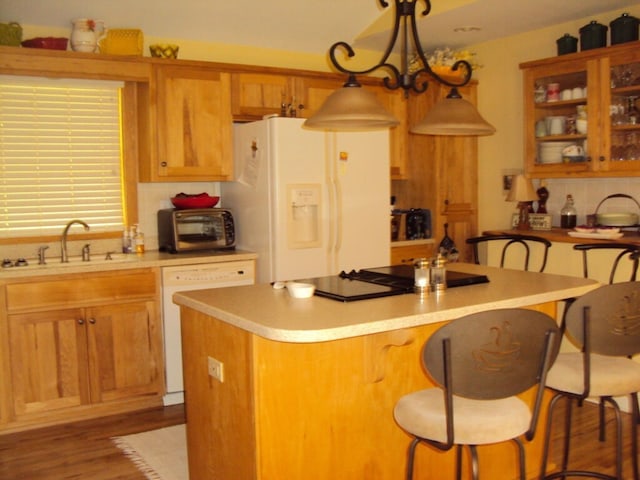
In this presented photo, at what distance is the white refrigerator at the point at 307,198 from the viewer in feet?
13.9

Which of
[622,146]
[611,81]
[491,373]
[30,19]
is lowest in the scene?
[491,373]

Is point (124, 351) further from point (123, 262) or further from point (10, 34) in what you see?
point (10, 34)

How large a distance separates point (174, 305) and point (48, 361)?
0.79 meters

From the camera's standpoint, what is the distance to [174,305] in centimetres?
410

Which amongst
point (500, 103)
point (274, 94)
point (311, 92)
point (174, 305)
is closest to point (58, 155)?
point (174, 305)

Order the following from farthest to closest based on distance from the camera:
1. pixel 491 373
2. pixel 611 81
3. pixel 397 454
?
pixel 611 81 → pixel 397 454 → pixel 491 373

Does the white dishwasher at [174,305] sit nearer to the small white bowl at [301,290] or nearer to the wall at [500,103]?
the wall at [500,103]

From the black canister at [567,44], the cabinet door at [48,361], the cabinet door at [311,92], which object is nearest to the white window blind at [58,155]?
the cabinet door at [48,361]

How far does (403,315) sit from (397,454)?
0.75 meters

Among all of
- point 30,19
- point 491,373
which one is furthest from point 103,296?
point 491,373

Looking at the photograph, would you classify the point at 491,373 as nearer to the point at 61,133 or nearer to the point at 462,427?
the point at 462,427

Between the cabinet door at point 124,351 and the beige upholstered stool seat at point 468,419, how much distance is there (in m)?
2.21

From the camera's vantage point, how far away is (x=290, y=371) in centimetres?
231

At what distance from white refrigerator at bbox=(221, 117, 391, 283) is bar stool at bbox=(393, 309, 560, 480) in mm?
2257
